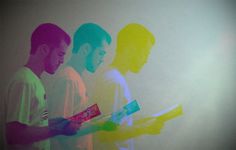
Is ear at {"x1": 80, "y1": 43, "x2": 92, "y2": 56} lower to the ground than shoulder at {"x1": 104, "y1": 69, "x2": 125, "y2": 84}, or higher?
higher

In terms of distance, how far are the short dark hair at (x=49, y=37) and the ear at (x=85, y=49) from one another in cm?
12

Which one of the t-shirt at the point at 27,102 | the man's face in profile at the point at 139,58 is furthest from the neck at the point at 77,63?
the man's face in profile at the point at 139,58

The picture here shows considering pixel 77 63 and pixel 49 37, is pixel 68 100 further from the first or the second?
pixel 49 37

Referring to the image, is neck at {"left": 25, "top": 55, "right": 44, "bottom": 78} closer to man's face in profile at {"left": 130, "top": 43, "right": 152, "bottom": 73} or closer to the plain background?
the plain background

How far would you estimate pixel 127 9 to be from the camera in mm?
1549

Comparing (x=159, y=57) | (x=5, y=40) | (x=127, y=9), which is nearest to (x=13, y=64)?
(x=5, y=40)

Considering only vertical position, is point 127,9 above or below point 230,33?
above

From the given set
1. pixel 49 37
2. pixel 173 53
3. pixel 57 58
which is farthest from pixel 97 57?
pixel 173 53

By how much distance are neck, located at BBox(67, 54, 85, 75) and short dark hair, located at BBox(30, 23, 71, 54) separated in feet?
0.44

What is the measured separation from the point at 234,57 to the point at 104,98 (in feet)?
3.75

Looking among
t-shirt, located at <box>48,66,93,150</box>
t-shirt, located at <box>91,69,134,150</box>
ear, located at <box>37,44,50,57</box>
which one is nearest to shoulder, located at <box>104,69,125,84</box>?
t-shirt, located at <box>91,69,134,150</box>

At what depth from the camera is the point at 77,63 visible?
153 centimetres

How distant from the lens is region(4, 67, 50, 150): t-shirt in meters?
1.50

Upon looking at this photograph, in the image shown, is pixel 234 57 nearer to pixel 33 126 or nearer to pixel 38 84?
pixel 38 84
